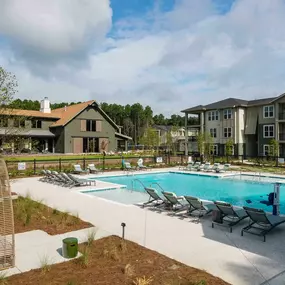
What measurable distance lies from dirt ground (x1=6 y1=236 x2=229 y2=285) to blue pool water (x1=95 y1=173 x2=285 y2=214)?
8718 mm

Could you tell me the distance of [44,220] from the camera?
945 cm

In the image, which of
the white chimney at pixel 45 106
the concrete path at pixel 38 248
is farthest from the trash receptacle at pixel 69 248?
the white chimney at pixel 45 106

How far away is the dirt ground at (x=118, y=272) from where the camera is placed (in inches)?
211

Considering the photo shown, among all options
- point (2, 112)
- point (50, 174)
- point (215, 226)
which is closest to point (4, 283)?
point (215, 226)

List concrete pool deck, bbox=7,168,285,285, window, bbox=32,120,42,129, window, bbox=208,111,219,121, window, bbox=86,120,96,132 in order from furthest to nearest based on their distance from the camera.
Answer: window, bbox=86,120,96,132 < window, bbox=32,120,42,129 < window, bbox=208,111,219,121 < concrete pool deck, bbox=7,168,285,285

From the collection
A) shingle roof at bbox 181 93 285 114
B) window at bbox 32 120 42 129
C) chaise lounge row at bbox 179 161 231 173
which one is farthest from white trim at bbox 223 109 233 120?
window at bbox 32 120 42 129

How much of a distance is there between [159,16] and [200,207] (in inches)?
361

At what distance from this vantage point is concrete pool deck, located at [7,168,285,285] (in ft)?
19.4

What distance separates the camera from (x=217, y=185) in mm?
20016

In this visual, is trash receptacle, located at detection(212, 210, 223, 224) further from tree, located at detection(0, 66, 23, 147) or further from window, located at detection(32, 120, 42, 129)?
window, located at detection(32, 120, 42, 129)

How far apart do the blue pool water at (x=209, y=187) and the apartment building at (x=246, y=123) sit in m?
17.0

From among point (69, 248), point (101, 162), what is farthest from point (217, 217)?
point (101, 162)

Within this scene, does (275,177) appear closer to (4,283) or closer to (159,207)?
(159,207)

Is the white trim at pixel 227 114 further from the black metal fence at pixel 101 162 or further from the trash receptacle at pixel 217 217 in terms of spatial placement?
the trash receptacle at pixel 217 217
